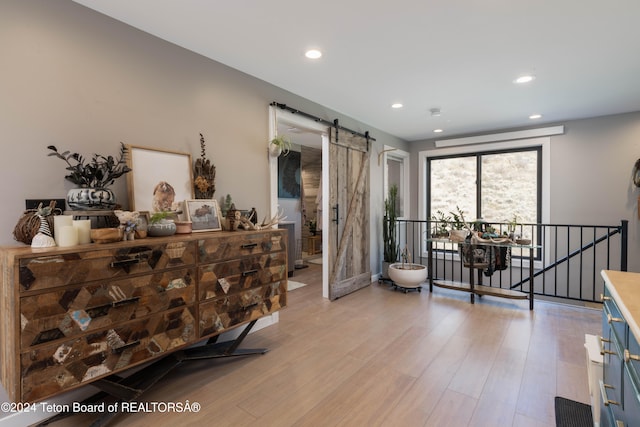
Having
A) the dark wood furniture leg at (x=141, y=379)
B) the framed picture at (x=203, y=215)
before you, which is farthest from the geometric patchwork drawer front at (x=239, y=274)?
the dark wood furniture leg at (x=141, y=379)

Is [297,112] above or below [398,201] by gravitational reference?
above

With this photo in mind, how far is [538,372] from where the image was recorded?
2266 millimetres

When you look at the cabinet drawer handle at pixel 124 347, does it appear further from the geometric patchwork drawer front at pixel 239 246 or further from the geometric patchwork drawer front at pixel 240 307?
the geometric patchwork drawer front at pixel 239 246

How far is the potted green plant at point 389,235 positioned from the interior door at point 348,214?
13.3 inches

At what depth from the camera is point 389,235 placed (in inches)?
196

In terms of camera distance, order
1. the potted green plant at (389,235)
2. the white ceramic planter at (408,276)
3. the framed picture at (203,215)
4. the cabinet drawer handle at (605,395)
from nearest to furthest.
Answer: the cabinet drawer handle at (605,395), the framed picture at (203,215), the white ceramic planter at (408,276), the potted green plant at (389,235)

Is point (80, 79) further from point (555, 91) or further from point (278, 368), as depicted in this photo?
point (555, 91)

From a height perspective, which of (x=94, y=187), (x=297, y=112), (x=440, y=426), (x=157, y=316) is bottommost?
(x=440, y=426)

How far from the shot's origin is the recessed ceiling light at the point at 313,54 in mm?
2516

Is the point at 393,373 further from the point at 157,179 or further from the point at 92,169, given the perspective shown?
the point at 92,169

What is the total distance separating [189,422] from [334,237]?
8.79 feet

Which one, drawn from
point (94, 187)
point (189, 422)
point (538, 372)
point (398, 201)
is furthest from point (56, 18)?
point (398, 201)

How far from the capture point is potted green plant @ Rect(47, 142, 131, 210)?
179 cm

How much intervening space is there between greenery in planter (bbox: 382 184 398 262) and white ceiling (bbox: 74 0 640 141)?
175 centimetres
